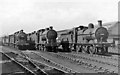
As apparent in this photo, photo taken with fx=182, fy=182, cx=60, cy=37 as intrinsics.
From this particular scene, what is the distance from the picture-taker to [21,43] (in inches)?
1110

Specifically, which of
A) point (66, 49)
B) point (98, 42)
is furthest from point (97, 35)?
point (66, 49)

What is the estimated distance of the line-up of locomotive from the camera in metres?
22.1

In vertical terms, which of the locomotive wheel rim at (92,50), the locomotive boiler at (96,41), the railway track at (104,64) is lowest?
the railway track at (104,64)

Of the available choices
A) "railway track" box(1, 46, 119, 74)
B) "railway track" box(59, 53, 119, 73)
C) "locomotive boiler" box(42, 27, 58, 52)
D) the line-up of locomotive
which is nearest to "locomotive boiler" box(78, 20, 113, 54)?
the line-up of locomotive

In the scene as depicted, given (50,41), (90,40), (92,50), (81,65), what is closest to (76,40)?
(90,40)

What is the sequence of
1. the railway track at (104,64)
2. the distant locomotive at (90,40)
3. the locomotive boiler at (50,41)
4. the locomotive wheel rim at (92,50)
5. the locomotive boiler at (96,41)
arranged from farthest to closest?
the locomotive boiler at (50,41)
the locomotive wheel rim at (92,50)
the distant locomotive at (90,40)
the locomotive boiler at (96,41)
the railway track at (104,64)

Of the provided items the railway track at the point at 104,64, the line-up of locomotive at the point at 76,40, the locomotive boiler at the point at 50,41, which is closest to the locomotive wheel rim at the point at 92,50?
the line-up of locomotive at the point at 76,40

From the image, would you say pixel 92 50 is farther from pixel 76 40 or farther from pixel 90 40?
pixel 76 40

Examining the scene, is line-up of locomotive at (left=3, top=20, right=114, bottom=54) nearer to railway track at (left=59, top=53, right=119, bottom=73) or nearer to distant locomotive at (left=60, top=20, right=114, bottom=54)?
distant locomotive at (left=60, top=20, right=114, bottom=54)

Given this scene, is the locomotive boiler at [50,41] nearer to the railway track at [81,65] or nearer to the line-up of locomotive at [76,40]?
the line-up of locomotive at [76,40]

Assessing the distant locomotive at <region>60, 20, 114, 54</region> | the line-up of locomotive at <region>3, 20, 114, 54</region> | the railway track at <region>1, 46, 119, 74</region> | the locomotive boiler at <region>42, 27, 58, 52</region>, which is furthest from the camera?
the locomotive boiler at <region>42, 27, 58, 52</region>

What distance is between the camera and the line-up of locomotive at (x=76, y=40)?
72.4ft

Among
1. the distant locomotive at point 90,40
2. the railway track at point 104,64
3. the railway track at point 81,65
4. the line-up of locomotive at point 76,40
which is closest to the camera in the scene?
the railway track at point 81,65

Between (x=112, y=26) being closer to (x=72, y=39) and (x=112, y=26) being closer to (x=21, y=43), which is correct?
(x=72, y=39)
